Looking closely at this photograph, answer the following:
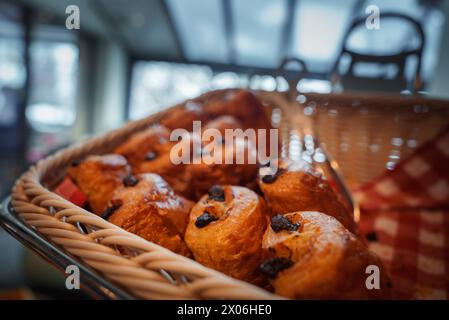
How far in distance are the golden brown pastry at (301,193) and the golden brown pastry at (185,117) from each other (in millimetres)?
737

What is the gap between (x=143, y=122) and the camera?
154 centimetres

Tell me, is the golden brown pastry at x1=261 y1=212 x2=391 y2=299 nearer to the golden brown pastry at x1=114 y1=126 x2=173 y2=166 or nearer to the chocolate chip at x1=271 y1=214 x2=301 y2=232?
the chocolate chip at x1=271 y1=214 x2=301 y2=232

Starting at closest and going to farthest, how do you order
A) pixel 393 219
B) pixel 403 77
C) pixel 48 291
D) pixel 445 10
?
pixel 393 219 → pixel 48 291 → pixel 403 77 → pixel 445 10

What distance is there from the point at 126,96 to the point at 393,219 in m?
8.07

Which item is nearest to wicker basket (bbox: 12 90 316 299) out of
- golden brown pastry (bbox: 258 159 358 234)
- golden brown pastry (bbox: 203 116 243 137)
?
golden brown pastry (bbox: 258 159 358 234)

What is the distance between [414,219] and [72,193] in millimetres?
1499

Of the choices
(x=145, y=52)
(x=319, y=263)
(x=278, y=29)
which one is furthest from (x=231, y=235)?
(x=145, y=52)

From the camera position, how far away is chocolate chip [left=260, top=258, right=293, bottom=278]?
604mm

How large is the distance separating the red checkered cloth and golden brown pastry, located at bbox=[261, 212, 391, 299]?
0.65 m

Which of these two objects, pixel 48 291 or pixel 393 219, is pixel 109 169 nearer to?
pixel 48 291

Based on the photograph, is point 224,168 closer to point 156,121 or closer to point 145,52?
point 156,121

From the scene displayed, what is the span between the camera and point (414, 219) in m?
1.43
